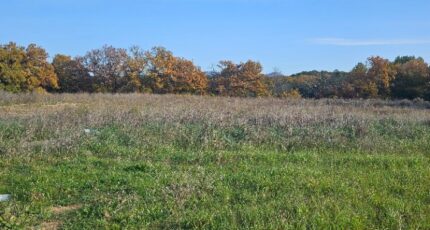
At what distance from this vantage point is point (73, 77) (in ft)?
182

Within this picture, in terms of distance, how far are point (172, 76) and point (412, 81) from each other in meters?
24.6

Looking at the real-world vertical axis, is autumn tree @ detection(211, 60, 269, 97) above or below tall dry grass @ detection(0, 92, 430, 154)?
above

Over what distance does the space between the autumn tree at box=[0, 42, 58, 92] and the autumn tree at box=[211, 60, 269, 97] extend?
18.0 m

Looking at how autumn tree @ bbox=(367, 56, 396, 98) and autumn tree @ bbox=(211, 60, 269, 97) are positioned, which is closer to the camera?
autumn tree @ bbox=(367, 56, 396, 98)

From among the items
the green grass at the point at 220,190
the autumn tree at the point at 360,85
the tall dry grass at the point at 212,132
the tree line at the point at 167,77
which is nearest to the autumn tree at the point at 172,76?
the tree line at the point at 167,77

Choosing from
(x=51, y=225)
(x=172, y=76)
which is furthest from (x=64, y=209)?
(x=172, y=76)

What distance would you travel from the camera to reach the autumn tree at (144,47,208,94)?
2072 inches

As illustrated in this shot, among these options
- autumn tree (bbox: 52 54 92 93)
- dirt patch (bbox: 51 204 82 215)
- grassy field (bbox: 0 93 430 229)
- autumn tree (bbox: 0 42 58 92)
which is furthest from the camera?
autumn tree (bbox: 52 54 92 93)

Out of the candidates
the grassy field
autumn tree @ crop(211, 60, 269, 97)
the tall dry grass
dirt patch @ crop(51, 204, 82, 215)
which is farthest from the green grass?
autumn tree @ crop(211, 60, 269, 97)

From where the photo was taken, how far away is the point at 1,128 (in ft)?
42.9

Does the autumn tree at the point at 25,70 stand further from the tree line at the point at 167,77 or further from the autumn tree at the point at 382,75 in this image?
the autumn tree at the point at 382,75

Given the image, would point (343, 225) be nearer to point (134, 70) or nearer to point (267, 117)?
point (267, 117)

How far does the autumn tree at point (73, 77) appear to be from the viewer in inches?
2152

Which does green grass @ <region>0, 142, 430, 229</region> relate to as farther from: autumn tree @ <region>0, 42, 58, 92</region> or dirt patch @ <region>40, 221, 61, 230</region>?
autumn tree @ <region>0, 42, 58, 92</region>
